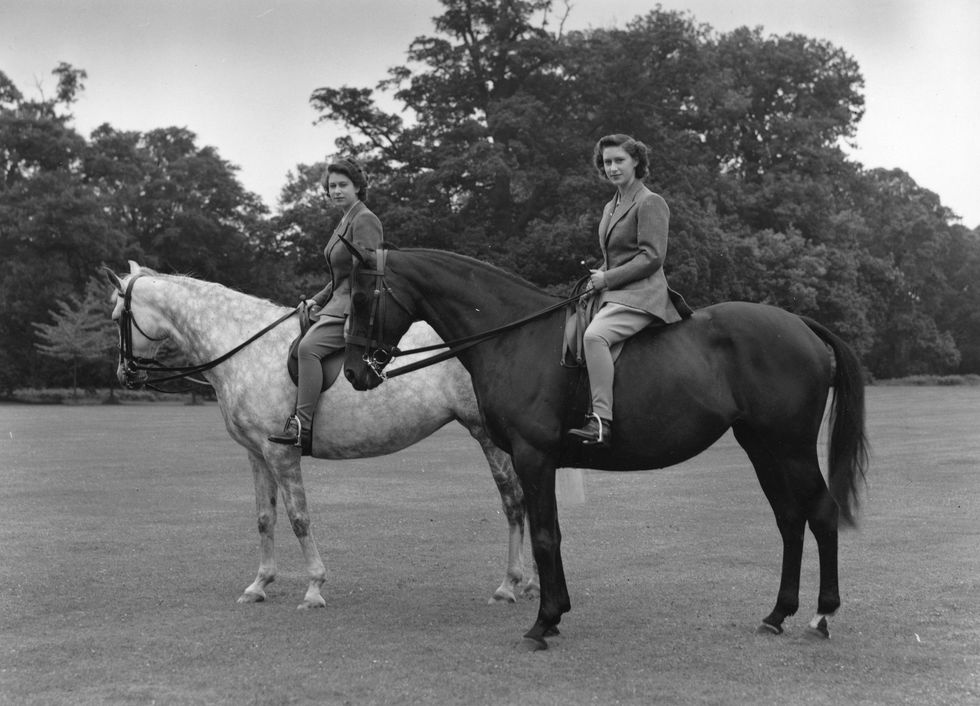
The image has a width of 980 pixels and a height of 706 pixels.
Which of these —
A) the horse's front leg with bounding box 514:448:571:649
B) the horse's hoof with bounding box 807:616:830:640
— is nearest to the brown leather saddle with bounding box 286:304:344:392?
the horse's front leg with bounding box 514:448:571:649

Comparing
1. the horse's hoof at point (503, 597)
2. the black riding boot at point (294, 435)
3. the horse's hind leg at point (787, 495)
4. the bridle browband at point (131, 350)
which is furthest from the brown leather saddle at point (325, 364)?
the horse's hind leg at point (787, 495)

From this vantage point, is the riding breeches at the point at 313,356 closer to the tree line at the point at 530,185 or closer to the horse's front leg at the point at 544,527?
the horse's front leg at the point at 544,527

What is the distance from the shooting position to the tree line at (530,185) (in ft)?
154

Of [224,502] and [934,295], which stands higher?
[934,295]

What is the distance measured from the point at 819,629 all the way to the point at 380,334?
12.3ft

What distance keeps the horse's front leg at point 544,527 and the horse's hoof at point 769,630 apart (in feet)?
4.63

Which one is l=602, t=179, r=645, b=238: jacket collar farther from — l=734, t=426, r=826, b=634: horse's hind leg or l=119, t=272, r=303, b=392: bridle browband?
l=119, t=272, r=303, b=392: bridle browband

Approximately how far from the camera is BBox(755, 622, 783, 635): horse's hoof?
7246 millimetres

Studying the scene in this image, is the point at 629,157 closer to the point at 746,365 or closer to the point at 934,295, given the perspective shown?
the point at 746,365

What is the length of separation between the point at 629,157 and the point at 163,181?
61.9m

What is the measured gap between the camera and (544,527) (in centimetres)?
717

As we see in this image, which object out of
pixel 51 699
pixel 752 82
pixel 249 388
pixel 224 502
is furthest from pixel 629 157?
pixel 752 82

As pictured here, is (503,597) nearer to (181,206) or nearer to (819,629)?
(819,629)

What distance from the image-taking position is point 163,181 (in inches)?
2539
